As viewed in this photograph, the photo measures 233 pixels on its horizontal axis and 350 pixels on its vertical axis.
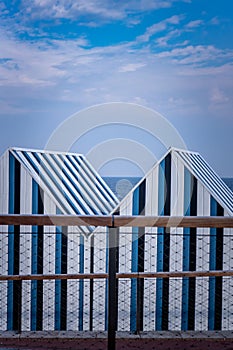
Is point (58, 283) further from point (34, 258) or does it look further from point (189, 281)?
point (189, 281)

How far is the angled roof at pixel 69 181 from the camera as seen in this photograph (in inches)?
183

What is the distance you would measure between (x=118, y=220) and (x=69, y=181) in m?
3.68

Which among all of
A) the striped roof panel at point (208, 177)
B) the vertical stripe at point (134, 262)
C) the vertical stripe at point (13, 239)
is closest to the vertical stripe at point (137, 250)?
the vertical stripe at point (134, 262)

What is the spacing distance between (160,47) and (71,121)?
4.97 feet

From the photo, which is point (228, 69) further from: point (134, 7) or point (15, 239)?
point (15, 239)

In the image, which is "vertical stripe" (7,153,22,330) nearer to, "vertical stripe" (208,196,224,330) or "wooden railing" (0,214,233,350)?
"vertical stripe" (208,196,224,330)

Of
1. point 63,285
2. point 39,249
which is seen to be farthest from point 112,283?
point 39,249

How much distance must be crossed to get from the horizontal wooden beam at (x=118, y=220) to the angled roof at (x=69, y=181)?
9.73 feet

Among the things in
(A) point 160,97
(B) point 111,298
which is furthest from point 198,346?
(A) point 160,97

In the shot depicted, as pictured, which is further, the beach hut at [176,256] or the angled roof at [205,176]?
the angled roof at [205,176]

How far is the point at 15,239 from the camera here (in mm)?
4523

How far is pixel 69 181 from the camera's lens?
5.18m

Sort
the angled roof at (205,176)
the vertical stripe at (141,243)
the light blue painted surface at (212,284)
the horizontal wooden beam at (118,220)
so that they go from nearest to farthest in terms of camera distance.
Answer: the horizontal wooden beam at (118,220)
the vertical stripe at (141,243)
the light blue painted surface at (212,284)
the angled roof at (205,176)

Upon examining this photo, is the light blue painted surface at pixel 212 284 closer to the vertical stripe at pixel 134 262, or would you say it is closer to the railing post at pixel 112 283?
the vertical stripe at pixel 134 262
